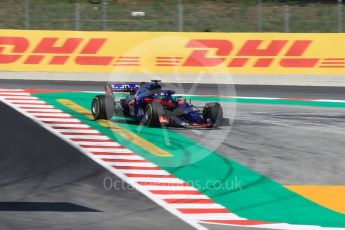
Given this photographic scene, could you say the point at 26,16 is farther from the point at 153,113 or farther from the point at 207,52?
the point at 153,113

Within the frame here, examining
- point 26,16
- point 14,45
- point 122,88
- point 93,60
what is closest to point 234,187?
point 122,88

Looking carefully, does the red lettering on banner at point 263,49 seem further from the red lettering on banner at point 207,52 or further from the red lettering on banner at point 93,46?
the red lettering on banner at point 93,46

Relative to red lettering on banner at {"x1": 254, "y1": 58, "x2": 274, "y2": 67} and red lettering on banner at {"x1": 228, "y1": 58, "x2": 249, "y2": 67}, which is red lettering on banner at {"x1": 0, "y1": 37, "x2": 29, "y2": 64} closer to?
red lettering on banner at {"x1": 228, "y1": 58, "x2": 249, "y2": 67}

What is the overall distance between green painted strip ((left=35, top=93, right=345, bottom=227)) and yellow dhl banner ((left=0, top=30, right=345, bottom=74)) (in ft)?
31.3

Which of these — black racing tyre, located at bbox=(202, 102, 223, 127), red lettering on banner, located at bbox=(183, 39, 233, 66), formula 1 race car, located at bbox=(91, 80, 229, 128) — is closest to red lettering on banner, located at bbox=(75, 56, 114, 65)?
red lettering on banner, located at bbox=(183, 39, 233, 66)

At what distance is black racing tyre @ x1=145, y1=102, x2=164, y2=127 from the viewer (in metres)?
16.0

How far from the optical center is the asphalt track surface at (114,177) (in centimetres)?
986

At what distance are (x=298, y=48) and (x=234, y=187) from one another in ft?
45.5

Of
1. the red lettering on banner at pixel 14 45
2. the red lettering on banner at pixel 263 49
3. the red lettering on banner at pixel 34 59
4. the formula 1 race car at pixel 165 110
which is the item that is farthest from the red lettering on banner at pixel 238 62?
the formula 1 race car at pixel 165 110

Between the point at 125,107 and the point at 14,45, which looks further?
the point at 14,45

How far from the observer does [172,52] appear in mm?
25641

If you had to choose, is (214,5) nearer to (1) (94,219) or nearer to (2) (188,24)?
(2) (188,24)

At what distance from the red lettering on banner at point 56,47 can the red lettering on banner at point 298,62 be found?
688 cm

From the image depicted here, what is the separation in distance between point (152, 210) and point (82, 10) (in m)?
23.8
